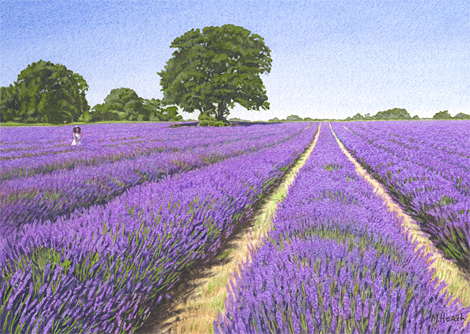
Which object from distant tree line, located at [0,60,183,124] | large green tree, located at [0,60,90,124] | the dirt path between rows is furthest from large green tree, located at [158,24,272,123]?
the dirt path between rows

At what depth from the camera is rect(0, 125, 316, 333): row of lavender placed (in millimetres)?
1105

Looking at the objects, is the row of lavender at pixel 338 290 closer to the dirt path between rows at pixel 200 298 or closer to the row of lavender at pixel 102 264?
the dirt path between rows at pixel 200 298

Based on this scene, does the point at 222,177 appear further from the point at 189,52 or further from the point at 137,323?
the point at 189,52

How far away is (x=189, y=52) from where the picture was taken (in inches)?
1082

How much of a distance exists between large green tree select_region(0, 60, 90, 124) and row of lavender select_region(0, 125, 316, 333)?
44.1m

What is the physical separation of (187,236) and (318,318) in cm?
129

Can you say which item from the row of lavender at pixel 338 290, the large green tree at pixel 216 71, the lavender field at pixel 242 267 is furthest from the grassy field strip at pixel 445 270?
the large green tree at pixel 216 71

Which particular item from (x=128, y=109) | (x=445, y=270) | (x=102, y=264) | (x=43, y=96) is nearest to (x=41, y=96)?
(x=43, y=96)

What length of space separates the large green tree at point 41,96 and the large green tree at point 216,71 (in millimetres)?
18887

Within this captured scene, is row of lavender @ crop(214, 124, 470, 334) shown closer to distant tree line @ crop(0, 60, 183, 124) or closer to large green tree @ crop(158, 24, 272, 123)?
large green tree @ crop(158, 24, 272, 123)

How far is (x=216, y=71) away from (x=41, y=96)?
28.9 m

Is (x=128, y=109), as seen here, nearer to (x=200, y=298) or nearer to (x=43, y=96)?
(x=43, y=96)

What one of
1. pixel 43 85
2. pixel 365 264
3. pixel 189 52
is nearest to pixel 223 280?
pixel 365 264

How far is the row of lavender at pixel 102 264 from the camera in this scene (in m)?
1.11
